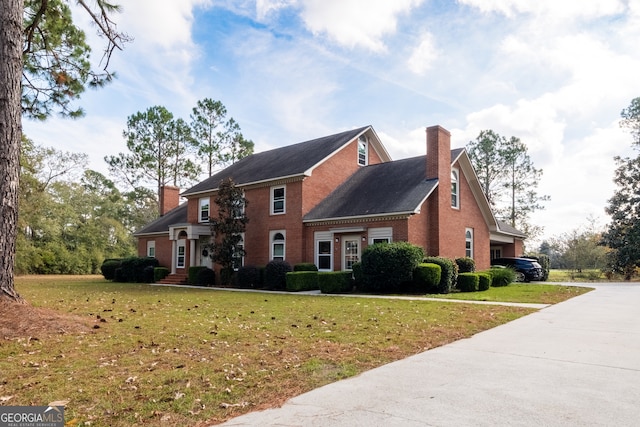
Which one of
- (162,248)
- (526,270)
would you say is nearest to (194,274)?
(162,248)

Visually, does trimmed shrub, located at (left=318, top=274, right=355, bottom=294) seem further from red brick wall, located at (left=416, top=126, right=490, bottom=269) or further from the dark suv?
the dark suv

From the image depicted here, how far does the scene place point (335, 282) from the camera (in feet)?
59.0

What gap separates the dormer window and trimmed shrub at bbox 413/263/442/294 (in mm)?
10626

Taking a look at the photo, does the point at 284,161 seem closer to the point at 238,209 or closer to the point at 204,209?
the point at 238,209

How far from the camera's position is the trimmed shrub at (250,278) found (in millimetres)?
21656

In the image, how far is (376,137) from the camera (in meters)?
26.6

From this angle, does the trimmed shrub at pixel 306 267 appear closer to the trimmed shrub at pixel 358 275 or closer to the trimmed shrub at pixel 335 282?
the trimmed shrub at pixel 335 282

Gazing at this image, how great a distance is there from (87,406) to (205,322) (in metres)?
5.19

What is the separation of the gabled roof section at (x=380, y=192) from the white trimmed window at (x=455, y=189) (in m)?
1.79

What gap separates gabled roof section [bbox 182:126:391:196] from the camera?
2339 cm

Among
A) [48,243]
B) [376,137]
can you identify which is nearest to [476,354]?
[376,137]

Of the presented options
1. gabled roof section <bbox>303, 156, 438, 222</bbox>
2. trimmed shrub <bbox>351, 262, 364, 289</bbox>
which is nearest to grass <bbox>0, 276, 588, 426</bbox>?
trimmed shrub <bbox>351, 262, 364, 289</bbox>

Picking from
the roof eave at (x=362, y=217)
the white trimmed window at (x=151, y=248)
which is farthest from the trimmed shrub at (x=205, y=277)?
the white trimmed window at (x=151, y=248)

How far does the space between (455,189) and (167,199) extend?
78.4ft
